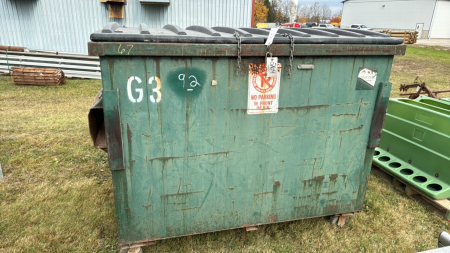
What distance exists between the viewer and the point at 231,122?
8.46ft

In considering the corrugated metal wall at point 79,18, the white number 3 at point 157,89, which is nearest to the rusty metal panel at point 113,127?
the white number 3 at point 157,89

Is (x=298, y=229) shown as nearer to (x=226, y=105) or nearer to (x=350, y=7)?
(x=226, y=105)

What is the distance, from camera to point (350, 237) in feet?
10.6

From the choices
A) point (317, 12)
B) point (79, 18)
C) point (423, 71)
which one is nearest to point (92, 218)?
point (79, 18)

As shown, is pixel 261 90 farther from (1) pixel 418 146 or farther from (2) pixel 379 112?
(1) pixel 418 146

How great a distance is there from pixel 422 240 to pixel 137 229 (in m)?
2.96

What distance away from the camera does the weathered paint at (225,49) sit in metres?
2.14

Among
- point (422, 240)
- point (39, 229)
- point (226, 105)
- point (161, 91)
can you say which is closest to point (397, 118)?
point (422, 240)

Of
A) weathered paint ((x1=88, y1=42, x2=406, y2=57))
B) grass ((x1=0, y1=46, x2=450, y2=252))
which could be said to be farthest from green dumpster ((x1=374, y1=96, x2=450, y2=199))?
weathered paint ((x1=88, y1=42, x2=406, y2=57))

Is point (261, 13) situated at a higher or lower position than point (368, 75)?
higher

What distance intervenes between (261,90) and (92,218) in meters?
2.41

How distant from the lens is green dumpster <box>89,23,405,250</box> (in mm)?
2316

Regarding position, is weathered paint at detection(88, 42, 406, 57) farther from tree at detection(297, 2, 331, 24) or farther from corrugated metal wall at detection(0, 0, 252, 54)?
tree at detection(297, 2, 331, 24)

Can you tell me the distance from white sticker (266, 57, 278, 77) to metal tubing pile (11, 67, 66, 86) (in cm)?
885
